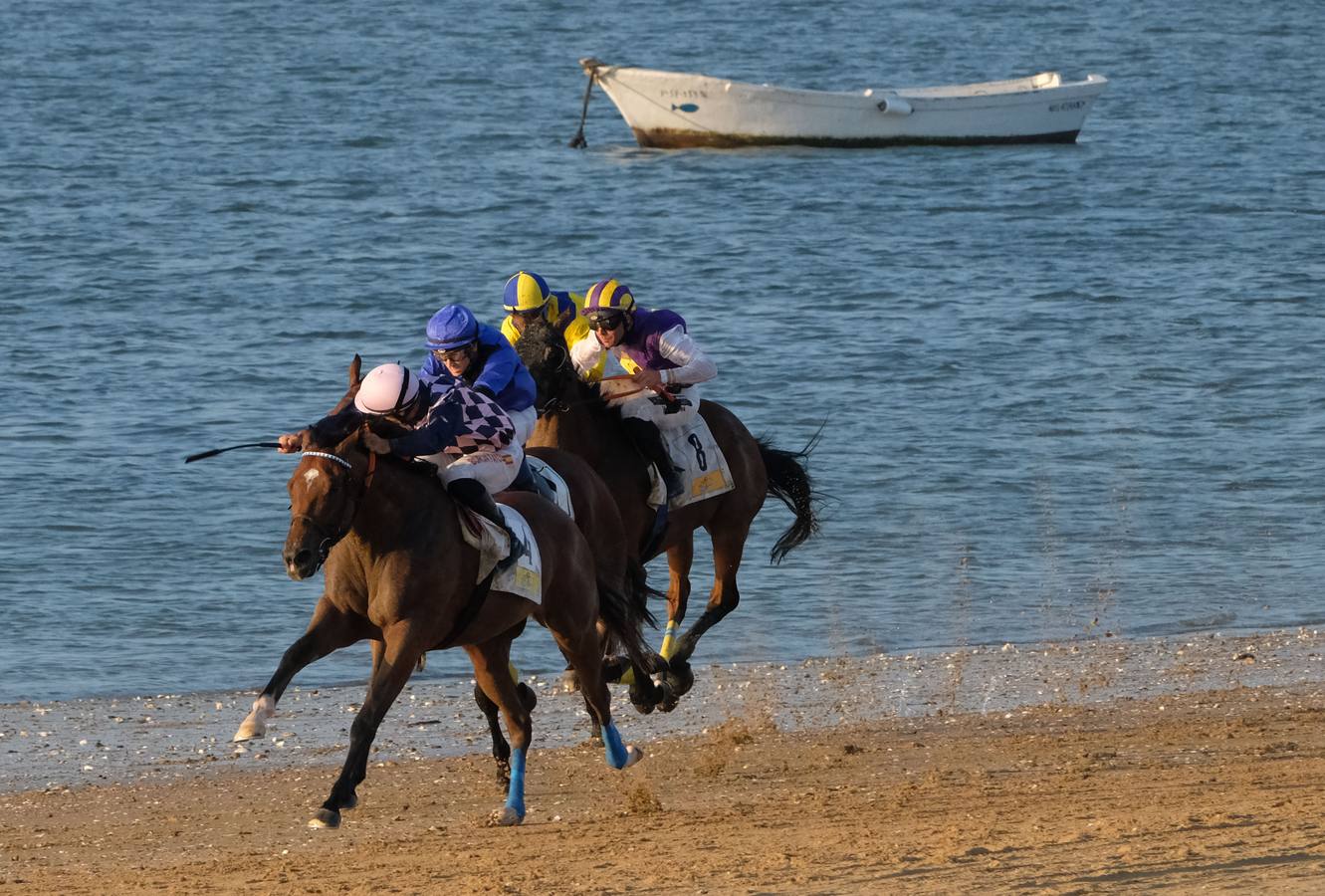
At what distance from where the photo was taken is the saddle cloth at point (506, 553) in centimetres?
837

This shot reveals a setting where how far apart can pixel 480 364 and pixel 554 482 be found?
2.18 ft

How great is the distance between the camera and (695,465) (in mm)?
11383

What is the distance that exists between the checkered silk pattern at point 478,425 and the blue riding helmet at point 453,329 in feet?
1.52

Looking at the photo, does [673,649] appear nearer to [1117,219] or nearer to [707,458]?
[707,458]

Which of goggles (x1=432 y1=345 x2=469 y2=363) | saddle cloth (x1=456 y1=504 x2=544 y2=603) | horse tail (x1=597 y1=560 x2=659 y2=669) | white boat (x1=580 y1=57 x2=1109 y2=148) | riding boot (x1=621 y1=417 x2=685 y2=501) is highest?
goggles (x1=432 y1=345 x2=469 y2=363)

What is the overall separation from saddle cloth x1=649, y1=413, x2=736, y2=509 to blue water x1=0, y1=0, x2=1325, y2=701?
180 centimetres

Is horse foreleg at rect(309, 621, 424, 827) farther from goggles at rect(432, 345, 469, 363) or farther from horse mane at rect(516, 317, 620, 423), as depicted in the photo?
horse mane at rect(516, 317, 620, 423)

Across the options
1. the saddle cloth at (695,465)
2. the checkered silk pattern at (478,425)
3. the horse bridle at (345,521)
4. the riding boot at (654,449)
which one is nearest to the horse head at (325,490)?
the horse bridle at (345,521)

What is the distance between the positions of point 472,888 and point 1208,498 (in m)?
11.5

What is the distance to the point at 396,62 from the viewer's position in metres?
51.5

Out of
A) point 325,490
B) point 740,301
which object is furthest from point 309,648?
point 740,301

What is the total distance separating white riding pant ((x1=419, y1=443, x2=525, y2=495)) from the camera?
8.45 metres

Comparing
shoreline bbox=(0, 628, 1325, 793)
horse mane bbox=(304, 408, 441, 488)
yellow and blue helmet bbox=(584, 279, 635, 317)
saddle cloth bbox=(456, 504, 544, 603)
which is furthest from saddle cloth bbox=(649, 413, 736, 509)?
horse mane bbox=(304, 408, 441, 488)

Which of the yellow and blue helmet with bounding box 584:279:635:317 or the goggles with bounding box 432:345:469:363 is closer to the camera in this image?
the goggles with bounding box 432:345:469:363
